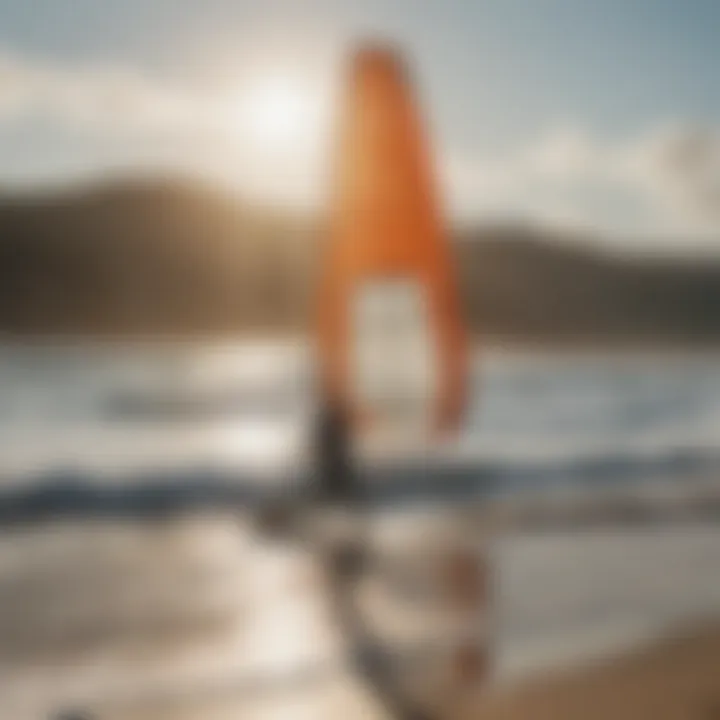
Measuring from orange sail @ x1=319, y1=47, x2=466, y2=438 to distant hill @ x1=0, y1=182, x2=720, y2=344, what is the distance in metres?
0.05

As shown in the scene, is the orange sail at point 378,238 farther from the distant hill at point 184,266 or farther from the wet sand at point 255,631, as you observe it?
the wet sand at point 255,631

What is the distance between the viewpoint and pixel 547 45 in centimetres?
197

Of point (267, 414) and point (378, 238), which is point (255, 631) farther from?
point (378, 238)

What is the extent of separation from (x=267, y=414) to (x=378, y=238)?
324mm

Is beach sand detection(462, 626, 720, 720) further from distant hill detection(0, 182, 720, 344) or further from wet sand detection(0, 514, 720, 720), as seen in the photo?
distant hill detection(0, 182, 720, 344)

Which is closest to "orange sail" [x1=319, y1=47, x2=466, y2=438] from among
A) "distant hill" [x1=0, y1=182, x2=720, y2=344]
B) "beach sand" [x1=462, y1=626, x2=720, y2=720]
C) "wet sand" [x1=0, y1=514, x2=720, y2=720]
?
"distant hill" [x1=0, y1=182, x2=720, y2=344]

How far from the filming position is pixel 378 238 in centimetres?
190

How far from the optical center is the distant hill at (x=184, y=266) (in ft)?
5.80

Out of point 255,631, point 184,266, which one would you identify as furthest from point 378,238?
point 255,631

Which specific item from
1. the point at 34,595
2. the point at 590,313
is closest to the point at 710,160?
the point at 590,313

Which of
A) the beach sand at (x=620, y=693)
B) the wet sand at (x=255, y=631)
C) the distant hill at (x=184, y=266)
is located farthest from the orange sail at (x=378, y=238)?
the beach sand at (x=620, y=693)

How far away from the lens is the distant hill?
177 cm

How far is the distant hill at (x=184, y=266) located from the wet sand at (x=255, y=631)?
39 centimetres

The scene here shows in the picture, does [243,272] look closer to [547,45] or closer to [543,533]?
[547,45]
